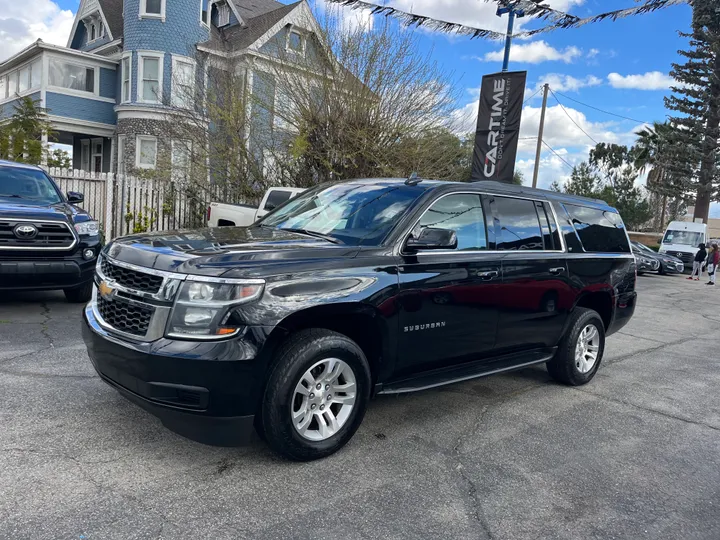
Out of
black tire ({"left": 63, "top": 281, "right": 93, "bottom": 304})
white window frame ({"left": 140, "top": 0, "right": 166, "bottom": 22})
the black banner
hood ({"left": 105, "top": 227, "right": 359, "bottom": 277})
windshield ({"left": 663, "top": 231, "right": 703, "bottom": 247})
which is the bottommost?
black tire ({"left": 63, "top": 281, "right": 93, "bottom": 304})

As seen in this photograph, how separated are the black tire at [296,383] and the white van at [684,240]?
88.9 feet

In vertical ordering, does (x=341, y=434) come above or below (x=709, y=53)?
below

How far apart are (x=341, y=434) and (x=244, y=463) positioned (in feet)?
2.03

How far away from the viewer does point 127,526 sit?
2.78m

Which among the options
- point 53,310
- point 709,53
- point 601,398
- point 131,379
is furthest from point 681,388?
point 709,53

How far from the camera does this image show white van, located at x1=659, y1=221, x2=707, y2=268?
2655 centimetres

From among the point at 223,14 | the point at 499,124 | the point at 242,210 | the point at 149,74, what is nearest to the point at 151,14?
the point at 149,74

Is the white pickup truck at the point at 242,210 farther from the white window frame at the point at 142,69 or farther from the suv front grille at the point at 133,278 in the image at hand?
the white window frame at the point at 142,69

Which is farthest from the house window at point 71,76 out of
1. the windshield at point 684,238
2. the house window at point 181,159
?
the windshield at point 684,238

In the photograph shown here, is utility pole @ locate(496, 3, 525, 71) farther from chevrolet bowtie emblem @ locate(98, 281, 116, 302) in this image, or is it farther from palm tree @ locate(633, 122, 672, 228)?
palm tree @ locate(633, 122, 672, 228)

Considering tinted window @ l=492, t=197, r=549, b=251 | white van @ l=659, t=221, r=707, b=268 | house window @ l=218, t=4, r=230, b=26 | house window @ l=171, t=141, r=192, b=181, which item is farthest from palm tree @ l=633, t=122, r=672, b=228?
tinted window @ l=492, t=197, r=549, b=251

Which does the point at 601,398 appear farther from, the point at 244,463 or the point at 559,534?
the point at 244,463

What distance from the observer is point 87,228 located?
7.42m

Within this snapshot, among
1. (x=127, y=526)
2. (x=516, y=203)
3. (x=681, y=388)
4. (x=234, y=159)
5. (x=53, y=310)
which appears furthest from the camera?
(x=234, y=159)
